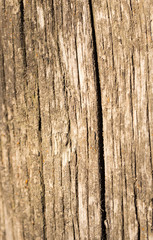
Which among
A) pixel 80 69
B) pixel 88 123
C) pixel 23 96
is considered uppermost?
pixel 80 69

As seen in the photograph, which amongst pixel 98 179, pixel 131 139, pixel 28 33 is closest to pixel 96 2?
pixel 28 33

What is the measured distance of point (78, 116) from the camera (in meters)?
1.37

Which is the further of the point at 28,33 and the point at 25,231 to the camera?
the point at 25,231

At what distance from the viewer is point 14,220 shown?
5.18 feet

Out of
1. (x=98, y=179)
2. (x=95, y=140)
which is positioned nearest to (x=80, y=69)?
(x=95, y=140)

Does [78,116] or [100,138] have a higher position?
[78,116]

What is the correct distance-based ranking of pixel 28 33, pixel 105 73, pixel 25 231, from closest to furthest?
pixel 105 73 → pixel 28 33 → pixel 25 231

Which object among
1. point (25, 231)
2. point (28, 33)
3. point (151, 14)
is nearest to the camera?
point (151, 14)

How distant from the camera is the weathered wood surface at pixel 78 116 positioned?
1.27m

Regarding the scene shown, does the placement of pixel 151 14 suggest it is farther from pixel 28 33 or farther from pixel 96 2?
pixel 28 33

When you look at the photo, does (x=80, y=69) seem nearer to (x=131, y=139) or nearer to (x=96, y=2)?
(x=96, y=2)

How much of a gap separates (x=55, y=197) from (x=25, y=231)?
13.6 inches

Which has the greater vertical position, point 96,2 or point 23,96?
point 96,2

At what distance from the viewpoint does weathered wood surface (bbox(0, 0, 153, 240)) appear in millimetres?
1274
